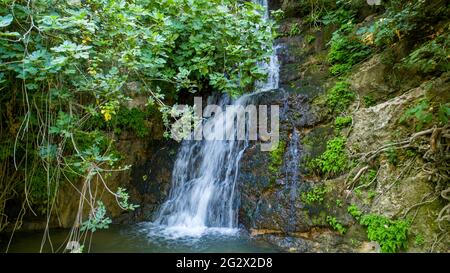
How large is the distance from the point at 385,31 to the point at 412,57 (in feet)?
2.84

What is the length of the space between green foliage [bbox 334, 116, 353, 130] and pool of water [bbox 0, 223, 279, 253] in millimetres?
1874

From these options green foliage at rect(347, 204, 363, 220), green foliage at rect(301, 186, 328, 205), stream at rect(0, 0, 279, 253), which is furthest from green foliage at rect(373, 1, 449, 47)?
green foliage at rect(347, 204, 363, 220)

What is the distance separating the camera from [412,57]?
371 cm

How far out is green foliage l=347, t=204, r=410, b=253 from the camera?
3.17 metres

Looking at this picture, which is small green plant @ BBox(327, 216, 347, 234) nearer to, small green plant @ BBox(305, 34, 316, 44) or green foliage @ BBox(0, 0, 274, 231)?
green foliage @ BBox(0, 0, 274, 231)

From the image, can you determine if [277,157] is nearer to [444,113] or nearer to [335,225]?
[335,225]

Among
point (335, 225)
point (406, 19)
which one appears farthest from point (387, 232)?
point (406, 19)

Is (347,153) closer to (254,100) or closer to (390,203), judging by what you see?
(390,203)

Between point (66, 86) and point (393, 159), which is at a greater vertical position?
point (66, 86)

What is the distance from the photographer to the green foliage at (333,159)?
160 inches

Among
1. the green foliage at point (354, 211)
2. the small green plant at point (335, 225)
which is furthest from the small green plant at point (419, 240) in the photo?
the small green plant at point (335, 225)

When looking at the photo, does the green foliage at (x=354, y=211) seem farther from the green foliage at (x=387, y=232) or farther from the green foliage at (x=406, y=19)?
the green foliage at (x=406, y=19)

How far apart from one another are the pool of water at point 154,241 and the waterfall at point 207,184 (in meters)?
Answer: 0.11
